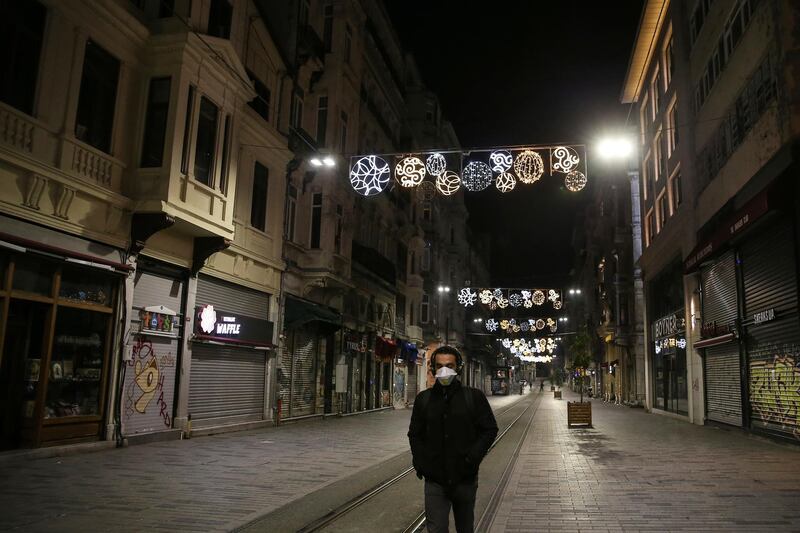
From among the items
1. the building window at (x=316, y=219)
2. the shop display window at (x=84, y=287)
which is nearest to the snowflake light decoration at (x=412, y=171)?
the shop display window at (x=84, y=287)

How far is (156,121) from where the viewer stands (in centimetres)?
1473

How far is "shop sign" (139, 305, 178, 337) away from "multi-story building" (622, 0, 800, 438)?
564 inches

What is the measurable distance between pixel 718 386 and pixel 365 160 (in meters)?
14.6

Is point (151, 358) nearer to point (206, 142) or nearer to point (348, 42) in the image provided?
point (206, 142)

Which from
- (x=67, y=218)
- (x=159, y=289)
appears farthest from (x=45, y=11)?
(x=159, y=289)

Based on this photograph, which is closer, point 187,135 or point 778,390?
point 187,135

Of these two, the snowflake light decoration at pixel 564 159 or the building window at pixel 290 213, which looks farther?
the building window at pixel 290 213

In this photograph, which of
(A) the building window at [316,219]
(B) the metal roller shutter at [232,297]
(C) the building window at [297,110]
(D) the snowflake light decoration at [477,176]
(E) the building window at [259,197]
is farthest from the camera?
(A) the building window at [316,219]

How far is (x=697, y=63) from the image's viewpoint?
23.6 meters

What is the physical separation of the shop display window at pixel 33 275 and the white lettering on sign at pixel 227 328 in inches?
225

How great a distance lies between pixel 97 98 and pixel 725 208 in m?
17.6

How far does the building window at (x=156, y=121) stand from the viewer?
1455 centimetres

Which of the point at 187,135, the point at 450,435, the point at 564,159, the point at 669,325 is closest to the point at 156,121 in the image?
the point at 187,135

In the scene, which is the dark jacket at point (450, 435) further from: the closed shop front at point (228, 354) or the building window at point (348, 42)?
the building window at point (348, 42)
